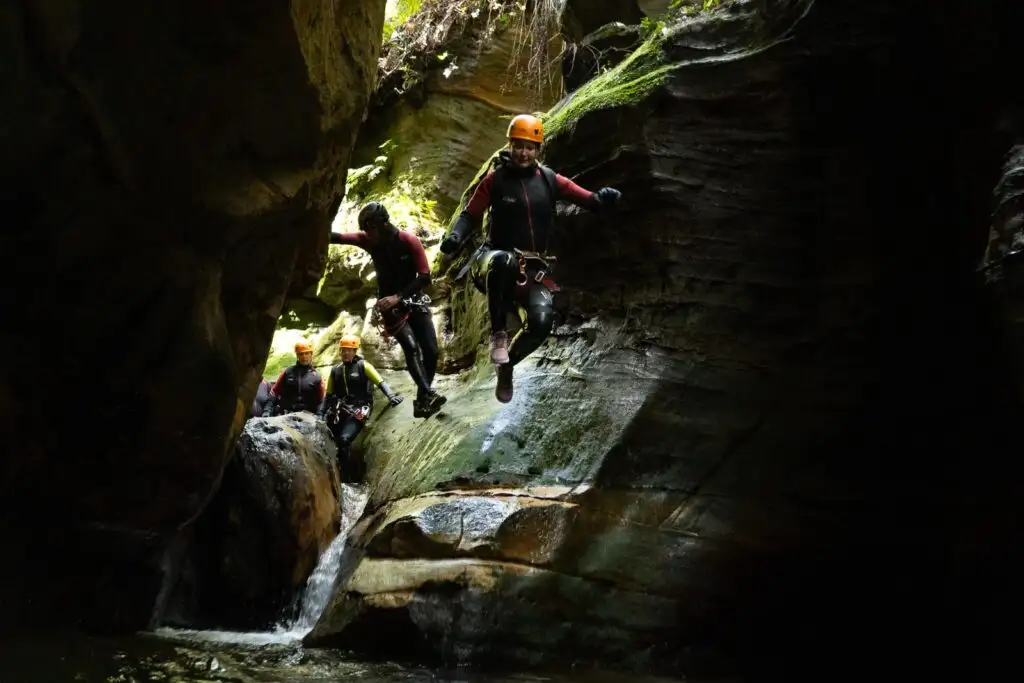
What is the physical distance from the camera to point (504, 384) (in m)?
6.39

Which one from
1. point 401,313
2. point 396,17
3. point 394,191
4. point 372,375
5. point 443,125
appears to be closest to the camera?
point 401,313

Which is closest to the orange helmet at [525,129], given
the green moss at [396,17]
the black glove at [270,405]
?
the black glove at [270,405]

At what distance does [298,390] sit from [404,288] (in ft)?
12.5

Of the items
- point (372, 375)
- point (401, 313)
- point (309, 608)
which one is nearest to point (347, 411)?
point (372, 375)

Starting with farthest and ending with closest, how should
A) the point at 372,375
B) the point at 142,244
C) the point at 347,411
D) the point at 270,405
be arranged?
the point at 270,405
the point at 372,375
the point at 347,411
the point at 142,244

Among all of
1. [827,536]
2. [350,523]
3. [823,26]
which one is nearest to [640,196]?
[823,26]

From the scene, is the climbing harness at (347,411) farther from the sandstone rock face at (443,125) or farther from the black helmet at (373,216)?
the sandstone rock face at (443,125)

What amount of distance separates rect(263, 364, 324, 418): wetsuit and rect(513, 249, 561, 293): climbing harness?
5697 millimetres

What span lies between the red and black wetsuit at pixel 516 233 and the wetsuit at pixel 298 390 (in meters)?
5.29

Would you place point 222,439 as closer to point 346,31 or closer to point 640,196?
point 346,31

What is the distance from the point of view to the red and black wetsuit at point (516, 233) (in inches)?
241

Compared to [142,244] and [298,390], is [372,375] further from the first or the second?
[142,244]

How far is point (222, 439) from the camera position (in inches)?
248

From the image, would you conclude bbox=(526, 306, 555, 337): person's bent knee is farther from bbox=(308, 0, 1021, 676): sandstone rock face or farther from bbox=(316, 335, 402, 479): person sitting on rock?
bbox=(316, 335, 402, 479): person sitting on rock
